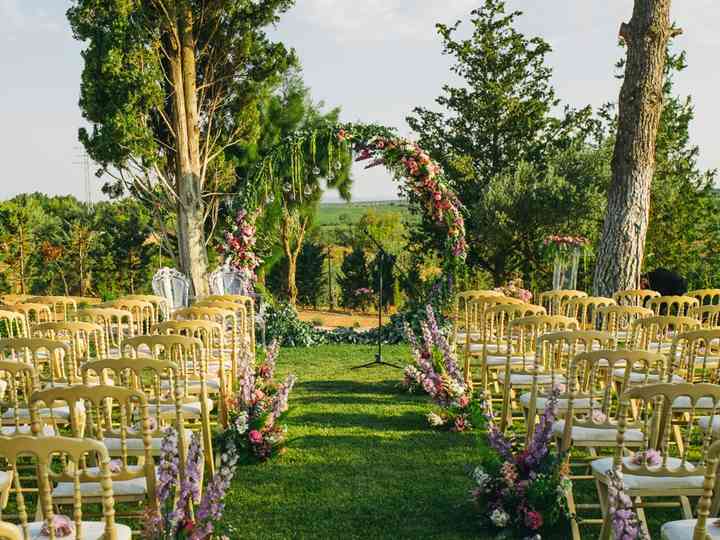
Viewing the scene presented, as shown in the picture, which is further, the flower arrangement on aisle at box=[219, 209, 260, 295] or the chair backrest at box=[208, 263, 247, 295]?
the flower arrangement on aisle at box=[219, 209, 260, 295]

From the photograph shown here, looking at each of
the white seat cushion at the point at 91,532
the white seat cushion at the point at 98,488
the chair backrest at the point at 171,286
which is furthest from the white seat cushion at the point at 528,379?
the chair backrest at the point at 171,286

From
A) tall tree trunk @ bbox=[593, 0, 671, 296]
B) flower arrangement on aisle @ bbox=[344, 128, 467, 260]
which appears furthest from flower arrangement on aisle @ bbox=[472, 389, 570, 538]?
Result: flower arrangement on aisle @ bbox=[344, 128, 467, 260]

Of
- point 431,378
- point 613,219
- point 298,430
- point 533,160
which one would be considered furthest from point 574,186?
point 298,430

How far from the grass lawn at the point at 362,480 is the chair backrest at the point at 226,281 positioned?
126 inches

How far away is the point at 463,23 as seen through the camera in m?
13.7

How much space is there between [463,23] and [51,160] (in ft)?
30.4

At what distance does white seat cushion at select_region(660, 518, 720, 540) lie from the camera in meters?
2.09

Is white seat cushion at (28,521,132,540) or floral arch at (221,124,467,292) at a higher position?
floral arch at (221,124,467,292)

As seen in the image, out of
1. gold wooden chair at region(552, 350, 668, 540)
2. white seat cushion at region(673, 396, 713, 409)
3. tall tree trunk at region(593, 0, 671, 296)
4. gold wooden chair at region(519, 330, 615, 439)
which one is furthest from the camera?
tall tree trunk at region(593, 0, 671, 296)

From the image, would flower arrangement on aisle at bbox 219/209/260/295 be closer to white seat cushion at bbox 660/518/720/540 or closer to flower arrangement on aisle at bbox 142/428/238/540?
flower arrangement on aisle at bbox 142/428/238/540

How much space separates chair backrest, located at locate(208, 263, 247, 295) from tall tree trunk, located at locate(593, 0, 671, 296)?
4865mm

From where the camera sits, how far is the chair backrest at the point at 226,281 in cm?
850

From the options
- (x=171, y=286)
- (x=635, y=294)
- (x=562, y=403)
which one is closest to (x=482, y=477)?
(x=562, y=403)

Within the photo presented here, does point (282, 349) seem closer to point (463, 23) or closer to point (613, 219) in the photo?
point (613, 219)
